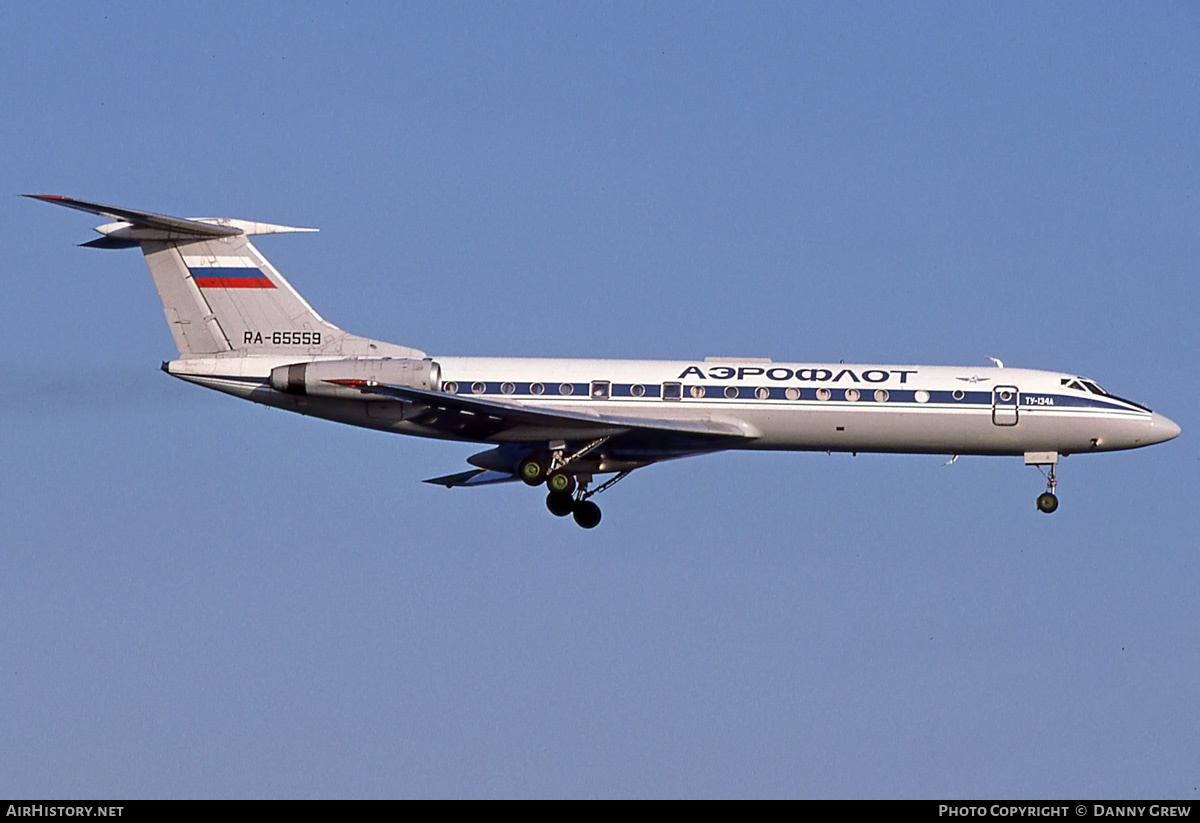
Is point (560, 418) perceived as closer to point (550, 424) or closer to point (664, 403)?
point (550, 424)

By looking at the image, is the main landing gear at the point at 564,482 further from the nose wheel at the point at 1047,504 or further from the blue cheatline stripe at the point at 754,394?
the nose wheel at the point at 1047,504

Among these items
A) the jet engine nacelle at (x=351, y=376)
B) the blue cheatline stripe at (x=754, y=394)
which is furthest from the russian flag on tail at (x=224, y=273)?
the blue cheatline stripe at (x=754, y=394)

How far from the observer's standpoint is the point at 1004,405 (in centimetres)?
4000

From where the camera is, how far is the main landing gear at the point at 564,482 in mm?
40125

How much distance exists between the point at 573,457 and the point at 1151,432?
13264 mm

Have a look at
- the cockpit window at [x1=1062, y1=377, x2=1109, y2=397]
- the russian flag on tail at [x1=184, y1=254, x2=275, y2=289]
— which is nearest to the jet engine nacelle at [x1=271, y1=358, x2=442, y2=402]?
the russian flag on tail at [x1=184, y1=254, x2=275, y2=289]

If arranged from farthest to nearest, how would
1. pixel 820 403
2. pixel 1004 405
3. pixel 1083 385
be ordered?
pixel 1083 385 → pixel 1004 405 → pixel 820 403

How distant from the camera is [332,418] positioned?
40.6m

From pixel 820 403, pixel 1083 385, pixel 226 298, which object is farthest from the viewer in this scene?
pixel 226 298

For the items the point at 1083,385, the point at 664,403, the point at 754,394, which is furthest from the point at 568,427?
the point at 1083,385

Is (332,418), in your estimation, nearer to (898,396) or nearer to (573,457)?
(573,457)

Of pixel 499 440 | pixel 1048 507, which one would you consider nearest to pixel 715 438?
pixel 499 440

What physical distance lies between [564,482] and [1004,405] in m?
10.1
